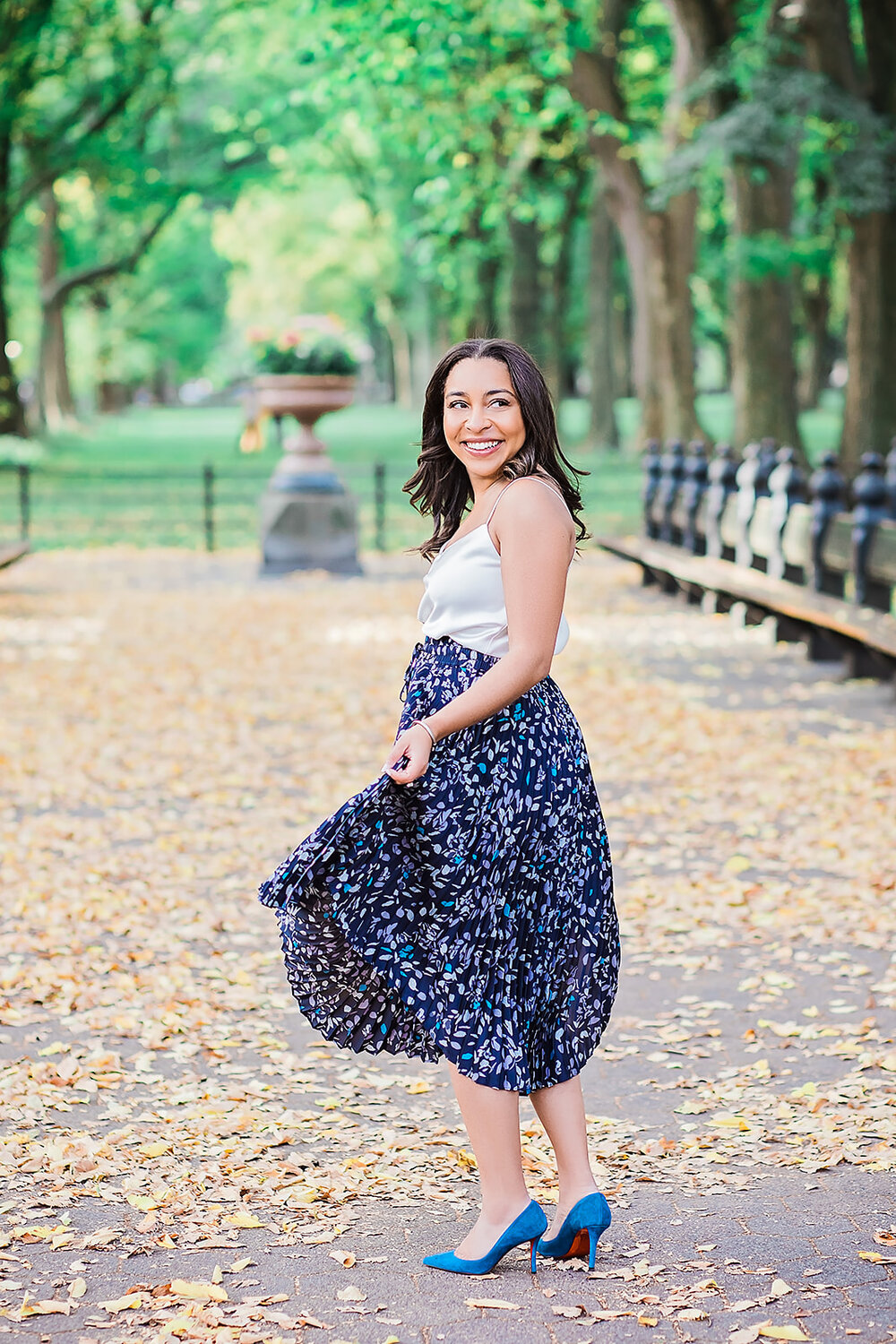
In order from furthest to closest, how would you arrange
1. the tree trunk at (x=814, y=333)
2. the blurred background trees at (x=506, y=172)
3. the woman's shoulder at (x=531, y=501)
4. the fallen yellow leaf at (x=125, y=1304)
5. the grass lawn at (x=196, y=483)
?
the tree trunk at (x=814, y=333)
the grass lawn at (x=196, y=483)
the blurred background trees at (x=506, y=172)
the woman's shoulder at (x=531, y=501)
the fallen yellow leaf at (x=125, y=1304)

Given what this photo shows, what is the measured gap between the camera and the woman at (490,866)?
3.53m

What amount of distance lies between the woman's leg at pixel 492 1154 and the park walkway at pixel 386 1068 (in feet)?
0.35

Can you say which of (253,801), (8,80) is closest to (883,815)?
(253,801)

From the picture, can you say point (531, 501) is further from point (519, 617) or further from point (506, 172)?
point (506, 172)

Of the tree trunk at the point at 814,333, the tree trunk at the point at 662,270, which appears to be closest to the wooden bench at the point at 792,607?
the tree trunk at the point at 662,270

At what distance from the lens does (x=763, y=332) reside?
853 inches

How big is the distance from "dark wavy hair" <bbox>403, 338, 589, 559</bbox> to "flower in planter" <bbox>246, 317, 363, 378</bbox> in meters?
15.6

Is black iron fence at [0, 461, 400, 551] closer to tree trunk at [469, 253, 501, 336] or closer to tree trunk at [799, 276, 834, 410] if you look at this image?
tree trunk at [469, 253, 501, 336]

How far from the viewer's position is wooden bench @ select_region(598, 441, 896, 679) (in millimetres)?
11328

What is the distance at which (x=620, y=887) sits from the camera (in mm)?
6777

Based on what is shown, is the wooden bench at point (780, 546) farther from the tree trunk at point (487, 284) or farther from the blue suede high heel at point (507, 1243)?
the tree trunk at point (487, 284)

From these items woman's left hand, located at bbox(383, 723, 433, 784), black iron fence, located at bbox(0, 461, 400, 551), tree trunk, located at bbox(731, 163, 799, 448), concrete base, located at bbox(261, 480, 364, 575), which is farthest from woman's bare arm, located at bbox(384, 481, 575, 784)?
tree trunk, located at bbox(731, 163, 799, 448)

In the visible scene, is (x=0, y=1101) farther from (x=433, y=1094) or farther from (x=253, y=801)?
(x=253, y=801)

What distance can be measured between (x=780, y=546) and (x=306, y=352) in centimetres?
748
